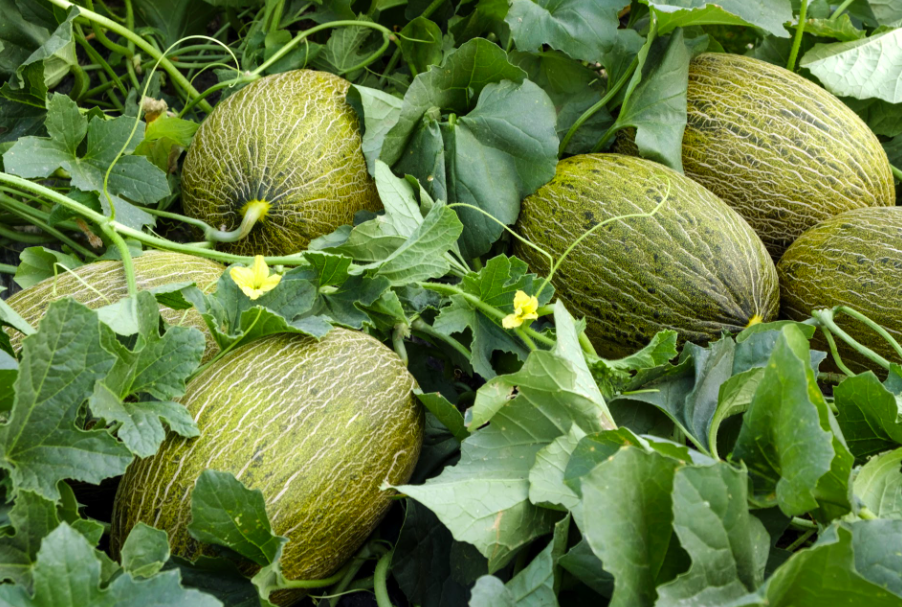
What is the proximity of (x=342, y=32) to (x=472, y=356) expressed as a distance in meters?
0.85

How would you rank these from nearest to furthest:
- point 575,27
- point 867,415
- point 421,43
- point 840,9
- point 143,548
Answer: point 143,548, point 867,415, point 575,27, point 421,43, point 840,9

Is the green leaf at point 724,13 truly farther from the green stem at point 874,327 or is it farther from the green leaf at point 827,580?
the green leaf at point 827,580

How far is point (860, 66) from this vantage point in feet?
5.37

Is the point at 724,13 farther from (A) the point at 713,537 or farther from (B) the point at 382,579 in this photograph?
(B) the point at 382,579

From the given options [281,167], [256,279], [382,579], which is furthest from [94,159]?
[382,579]

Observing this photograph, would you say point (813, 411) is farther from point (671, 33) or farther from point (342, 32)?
point (342, 32)

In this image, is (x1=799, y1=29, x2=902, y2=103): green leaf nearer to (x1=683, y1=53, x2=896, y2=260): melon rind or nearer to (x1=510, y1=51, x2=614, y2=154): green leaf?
(x1=683, y1=53, x2=896, y2=260): melon rind

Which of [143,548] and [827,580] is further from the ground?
[827,580]

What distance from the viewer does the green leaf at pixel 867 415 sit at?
91 centimetres

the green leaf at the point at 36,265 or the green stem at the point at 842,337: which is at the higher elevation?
the green stem at the point at 842,337

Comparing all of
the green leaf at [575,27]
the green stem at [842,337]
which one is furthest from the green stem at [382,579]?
the green leaf at [575,27]

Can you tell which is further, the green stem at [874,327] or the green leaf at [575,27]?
the green leaf at [575,27]

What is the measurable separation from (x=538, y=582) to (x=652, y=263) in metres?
0.64

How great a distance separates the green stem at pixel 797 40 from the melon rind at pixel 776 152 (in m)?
0.12
